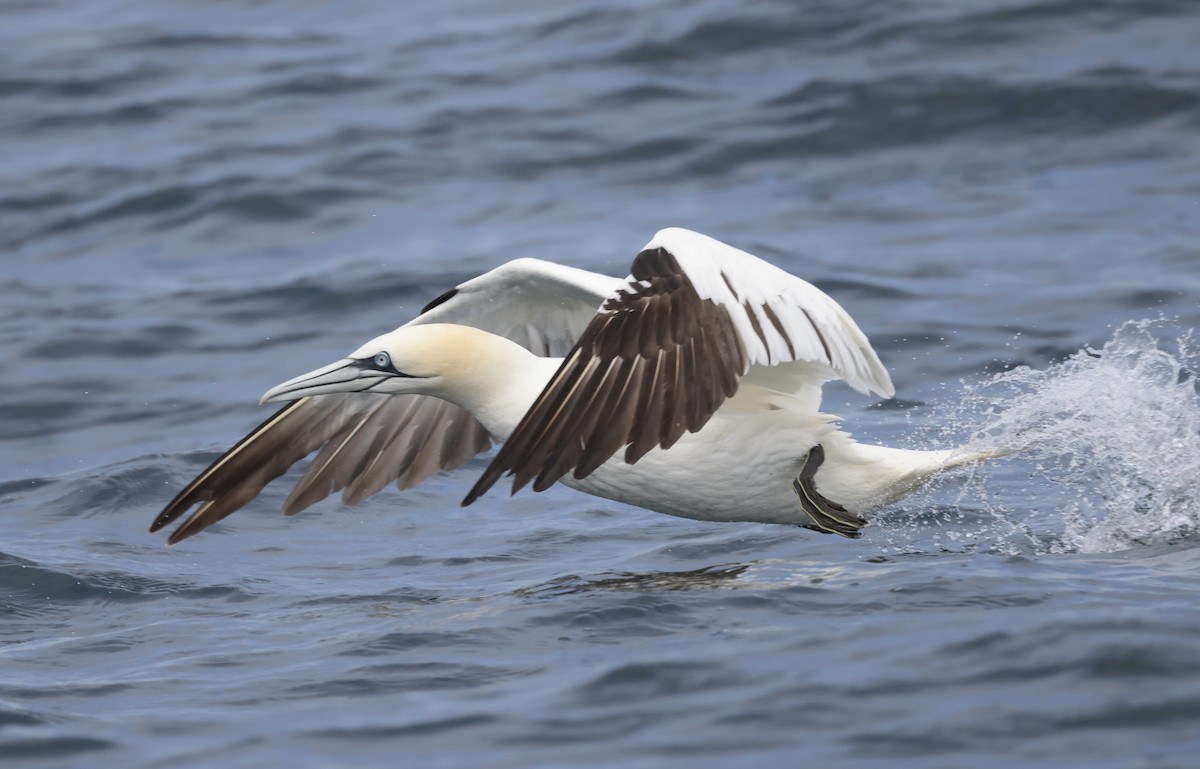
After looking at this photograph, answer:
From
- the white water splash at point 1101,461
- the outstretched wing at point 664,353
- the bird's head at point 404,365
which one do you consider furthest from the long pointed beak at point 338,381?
the white water splash at point 1101,461

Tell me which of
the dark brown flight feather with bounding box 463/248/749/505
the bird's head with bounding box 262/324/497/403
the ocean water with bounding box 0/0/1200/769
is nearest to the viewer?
the ocean water with bounding box 0/0/1200/769

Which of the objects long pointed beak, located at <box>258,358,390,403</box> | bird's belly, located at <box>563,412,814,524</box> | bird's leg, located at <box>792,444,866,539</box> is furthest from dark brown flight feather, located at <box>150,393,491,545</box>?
bird's leg, located at <box>792,444,866,539</box>

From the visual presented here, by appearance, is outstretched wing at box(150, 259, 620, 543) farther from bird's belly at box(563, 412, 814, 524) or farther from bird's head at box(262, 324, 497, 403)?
bird's belly at box(563, 412, 814, 524)

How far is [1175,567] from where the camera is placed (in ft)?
18.3

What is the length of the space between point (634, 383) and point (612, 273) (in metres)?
5.63

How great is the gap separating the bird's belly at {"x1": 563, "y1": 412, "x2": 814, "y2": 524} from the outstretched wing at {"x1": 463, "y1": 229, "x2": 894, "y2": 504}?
614 millimetres

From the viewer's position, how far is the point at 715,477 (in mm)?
6273

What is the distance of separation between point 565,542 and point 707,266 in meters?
1.90

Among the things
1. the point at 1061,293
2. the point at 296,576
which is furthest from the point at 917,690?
the point at 1061,293

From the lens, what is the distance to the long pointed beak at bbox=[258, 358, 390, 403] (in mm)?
6500

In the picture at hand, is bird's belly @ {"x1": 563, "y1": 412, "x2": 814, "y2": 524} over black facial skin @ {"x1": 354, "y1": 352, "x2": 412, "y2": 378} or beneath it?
beneath

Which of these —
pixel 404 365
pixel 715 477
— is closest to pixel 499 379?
pixel 404 365

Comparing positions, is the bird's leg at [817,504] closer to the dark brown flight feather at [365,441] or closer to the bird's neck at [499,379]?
the bird's neck at [499,379]

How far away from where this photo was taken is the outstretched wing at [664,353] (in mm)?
5293
